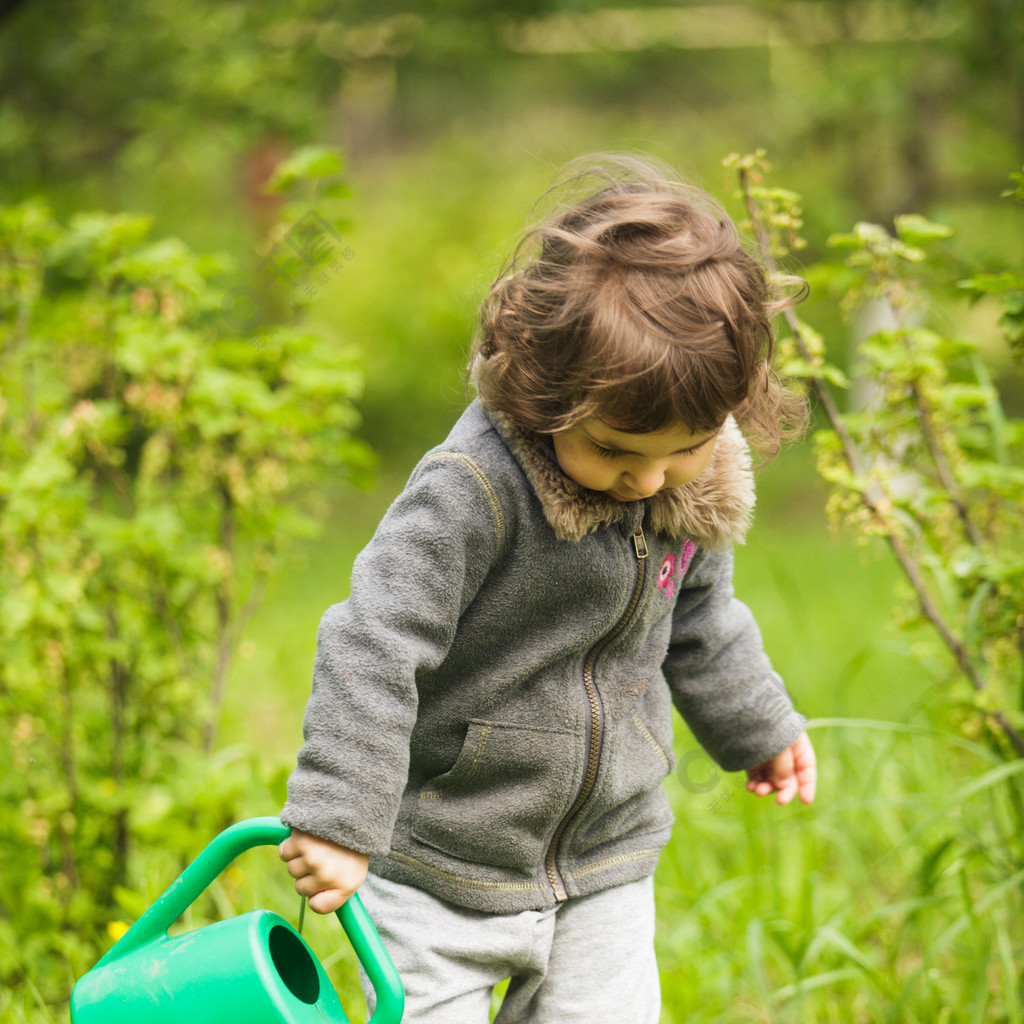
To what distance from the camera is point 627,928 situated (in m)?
1.49

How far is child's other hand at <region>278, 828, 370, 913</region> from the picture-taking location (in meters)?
1.16

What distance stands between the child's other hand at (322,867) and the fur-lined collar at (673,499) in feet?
1.44

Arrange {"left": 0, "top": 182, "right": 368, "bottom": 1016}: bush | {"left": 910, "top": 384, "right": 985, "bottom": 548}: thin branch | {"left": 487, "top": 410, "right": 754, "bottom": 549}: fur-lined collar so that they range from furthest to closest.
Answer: {"left": 0, "top": 182, "right": 368, "bottom": 1016}: bush < {"left": 910, "top": 384, "right": 985, "bottom": 548}: thin branch < {"left": 487, "top": 410, "right": 754, "bottom": 549}: fur-lined collar

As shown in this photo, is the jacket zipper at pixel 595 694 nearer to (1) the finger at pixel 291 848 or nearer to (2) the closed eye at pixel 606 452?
(2) the closed eye at pixel 606 452

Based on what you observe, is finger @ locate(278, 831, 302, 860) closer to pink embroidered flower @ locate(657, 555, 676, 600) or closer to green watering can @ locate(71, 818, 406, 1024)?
green watering can @ locate(71, 818, 406, 1024)

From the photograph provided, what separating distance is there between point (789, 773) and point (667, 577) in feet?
1.44

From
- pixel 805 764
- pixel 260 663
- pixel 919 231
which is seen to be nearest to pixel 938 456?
pixel 919 231

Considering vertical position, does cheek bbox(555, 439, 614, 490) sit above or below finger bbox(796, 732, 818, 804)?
→ above

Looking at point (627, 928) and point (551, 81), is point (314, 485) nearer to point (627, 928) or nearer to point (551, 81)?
point (627, 928)

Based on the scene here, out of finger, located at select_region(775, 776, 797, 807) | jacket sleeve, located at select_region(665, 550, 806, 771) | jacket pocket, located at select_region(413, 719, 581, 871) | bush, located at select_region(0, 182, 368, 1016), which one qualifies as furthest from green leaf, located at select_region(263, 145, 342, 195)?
finger, located at select_region(775, 776, 797, 807)

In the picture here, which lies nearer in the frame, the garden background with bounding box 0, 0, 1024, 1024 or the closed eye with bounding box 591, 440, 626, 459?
the closed eye with bounding box 591, 440, 626, 459

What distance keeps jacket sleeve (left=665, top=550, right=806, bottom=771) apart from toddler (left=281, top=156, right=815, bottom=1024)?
7 cm

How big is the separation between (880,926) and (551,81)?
14.9 m

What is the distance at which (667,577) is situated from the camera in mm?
1454
